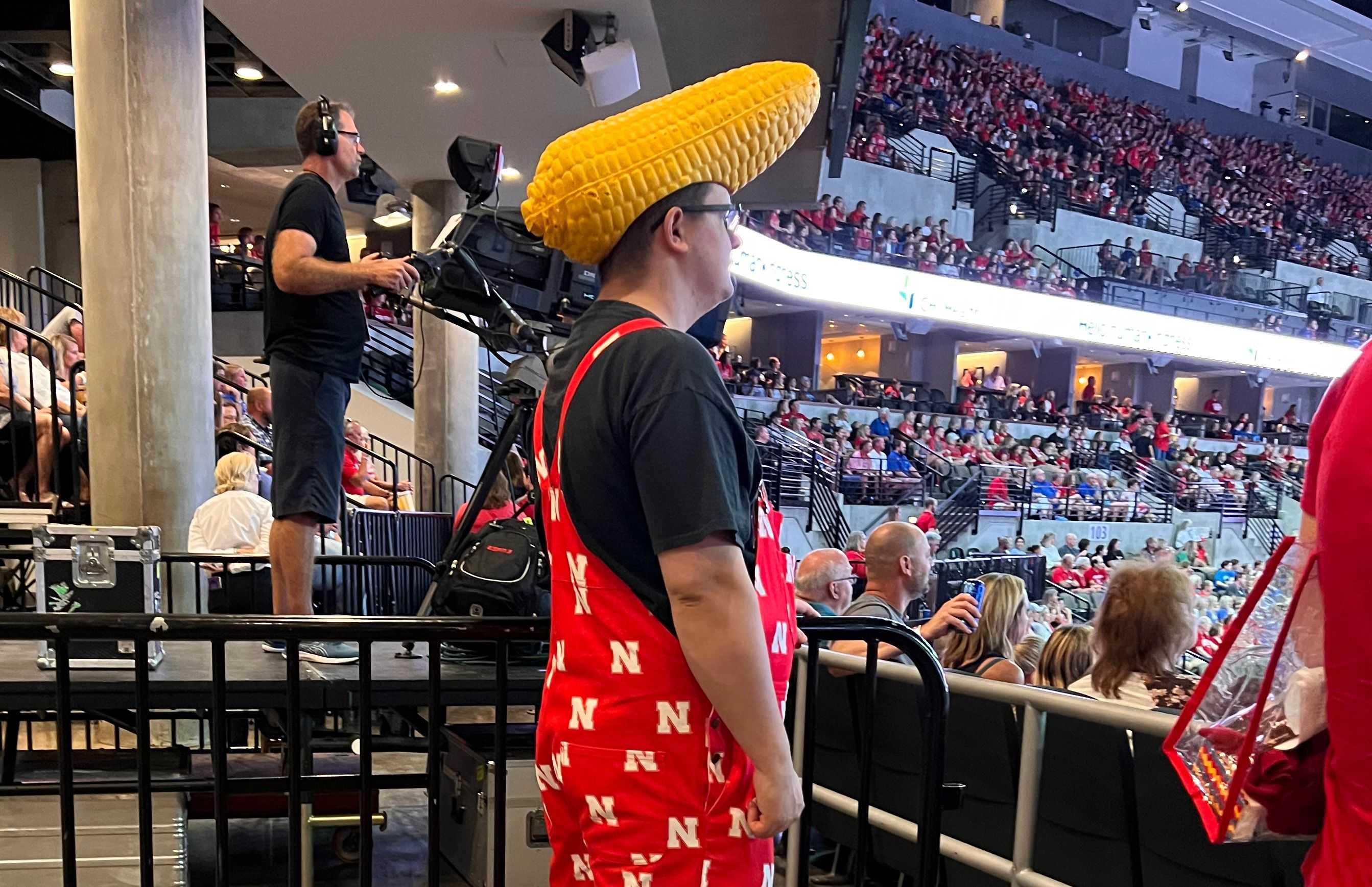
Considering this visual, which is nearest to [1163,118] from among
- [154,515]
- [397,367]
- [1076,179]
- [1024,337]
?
[1076,179]

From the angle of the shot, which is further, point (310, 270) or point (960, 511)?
point (960, 511)

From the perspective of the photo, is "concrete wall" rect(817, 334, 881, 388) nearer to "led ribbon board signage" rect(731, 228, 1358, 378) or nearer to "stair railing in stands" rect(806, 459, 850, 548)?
"led ribbon board signage" rect(731, 228, 1358, 378)

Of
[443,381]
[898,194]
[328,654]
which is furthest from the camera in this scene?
[898,194]

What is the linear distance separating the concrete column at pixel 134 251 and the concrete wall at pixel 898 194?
1587cm

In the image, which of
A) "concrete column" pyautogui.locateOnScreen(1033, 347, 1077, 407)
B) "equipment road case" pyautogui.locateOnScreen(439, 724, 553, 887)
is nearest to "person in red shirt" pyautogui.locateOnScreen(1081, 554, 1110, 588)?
"concrete column" pyautogui.locateOnScreen(1033, 347, 1077, 407)

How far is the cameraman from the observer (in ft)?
8.66

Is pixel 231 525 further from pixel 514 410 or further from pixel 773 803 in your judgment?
pixel 773 803

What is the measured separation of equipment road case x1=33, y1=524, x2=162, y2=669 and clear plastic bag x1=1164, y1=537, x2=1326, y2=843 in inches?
108

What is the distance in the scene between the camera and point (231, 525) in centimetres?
415

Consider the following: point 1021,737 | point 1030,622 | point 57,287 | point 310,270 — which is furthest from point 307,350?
point 57,287

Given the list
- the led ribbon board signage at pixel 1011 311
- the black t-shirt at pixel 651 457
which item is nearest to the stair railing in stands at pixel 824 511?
the led ribbon board signage at pixel 1011 311

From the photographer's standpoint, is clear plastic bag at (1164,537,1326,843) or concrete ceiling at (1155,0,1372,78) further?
concrete ceiling at (1155,0,1372,78)

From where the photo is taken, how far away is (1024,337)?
21.9m

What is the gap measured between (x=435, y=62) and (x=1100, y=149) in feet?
74.9
